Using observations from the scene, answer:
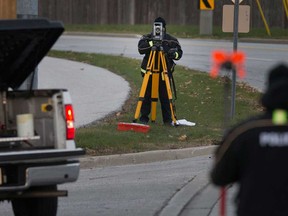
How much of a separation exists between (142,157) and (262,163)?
742 cm

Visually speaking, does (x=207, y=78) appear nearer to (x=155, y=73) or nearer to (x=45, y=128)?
(x=155, y=73)

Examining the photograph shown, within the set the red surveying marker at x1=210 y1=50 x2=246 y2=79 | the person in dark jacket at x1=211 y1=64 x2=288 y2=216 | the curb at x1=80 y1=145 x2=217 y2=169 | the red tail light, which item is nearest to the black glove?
the curb at x1=80 y1=145 x2=217 y2=169

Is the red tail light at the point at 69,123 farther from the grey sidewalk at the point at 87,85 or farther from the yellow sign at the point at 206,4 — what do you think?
the yellow sign at the point at 206,4

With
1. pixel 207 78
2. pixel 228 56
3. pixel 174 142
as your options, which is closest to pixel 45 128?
pixel 228 56

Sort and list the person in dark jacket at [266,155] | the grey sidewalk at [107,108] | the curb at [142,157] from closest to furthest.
Result: the person in dark jacket at [266,155]
the grey sidewalk at [107,108]
the curb at [142,157]

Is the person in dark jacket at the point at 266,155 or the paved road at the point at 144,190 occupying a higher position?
the person in dark jacket at the point at 266,155

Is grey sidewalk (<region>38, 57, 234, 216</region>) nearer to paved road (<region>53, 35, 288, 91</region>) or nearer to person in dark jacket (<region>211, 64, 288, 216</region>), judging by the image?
paved road (<region>53, 35, 288, 91</region>)

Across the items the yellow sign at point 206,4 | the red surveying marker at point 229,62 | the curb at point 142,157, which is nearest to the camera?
the red surveying marker at point 229,62

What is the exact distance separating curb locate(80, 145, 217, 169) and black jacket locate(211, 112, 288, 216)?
7.09 m

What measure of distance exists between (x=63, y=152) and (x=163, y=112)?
701 centimetres

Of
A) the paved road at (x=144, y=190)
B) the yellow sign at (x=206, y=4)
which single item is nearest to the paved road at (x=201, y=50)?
the yellow sign at (x=206, y=4)

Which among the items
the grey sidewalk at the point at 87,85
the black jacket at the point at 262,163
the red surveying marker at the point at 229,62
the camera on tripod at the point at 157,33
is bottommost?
the grey sidewalk at the point at 87,85

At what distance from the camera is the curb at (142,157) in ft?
37.9

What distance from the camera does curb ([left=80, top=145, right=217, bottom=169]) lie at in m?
11.6
